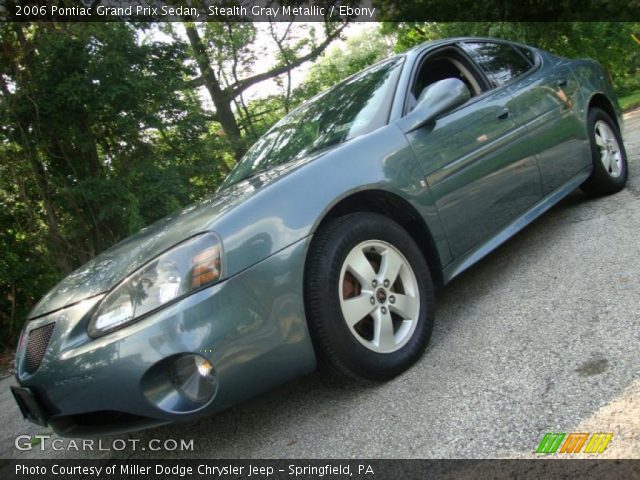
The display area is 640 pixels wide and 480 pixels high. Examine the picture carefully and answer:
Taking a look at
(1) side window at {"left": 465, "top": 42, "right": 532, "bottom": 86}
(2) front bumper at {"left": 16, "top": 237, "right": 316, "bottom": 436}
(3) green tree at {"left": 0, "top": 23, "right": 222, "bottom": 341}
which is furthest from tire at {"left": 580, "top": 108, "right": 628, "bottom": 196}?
(3) green tree at {"left": 0, "top": 23, "right": 222, "bottom": 341}

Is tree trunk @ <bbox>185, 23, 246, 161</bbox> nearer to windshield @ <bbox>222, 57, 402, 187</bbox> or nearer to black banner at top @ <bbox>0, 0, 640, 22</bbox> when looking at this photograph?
black banner at top @ <bbox>0, 0, 640, 22</bbox>

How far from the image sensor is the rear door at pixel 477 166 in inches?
104

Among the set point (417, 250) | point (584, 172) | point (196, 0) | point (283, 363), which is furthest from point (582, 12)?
point (283, 363)

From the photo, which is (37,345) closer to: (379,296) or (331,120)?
(379,296)

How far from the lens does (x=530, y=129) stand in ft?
10.7

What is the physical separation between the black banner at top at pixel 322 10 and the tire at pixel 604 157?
18.8ft

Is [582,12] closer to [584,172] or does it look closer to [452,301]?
[584,172]

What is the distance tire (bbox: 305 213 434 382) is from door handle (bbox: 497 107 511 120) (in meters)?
1.15

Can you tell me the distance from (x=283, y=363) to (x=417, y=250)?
2.88 ft

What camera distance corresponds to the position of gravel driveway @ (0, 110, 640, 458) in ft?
5.64

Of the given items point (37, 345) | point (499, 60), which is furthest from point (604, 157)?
point (37, 345)

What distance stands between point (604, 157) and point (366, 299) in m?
2.78

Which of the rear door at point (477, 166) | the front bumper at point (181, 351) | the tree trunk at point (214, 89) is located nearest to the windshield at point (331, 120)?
the rear door at point (477, 166)

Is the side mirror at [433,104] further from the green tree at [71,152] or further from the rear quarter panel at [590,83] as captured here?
the green tree at [71,152]
